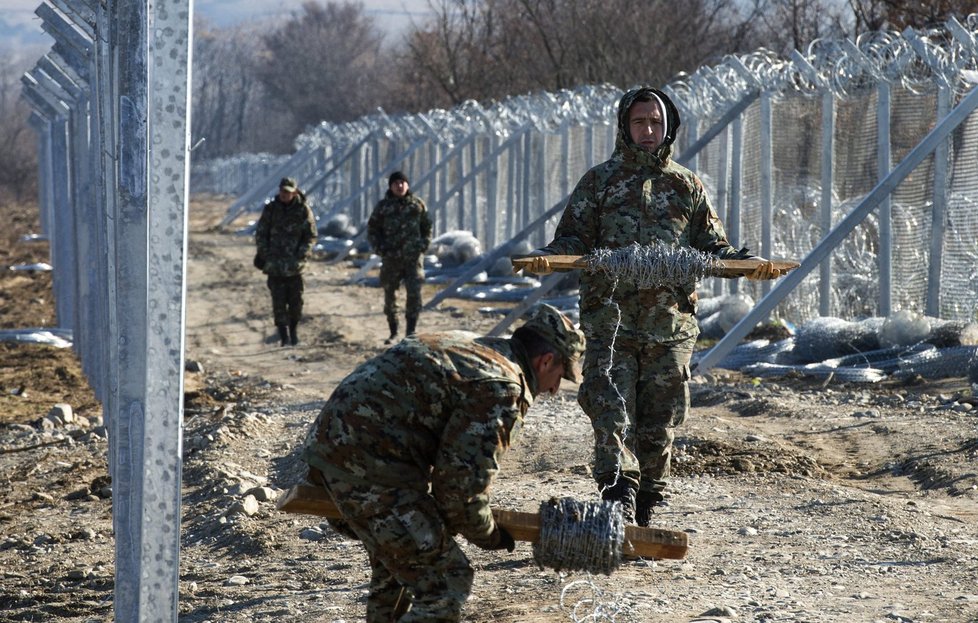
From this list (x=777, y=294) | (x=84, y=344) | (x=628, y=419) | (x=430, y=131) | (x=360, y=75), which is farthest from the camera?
(x=360, y=75)

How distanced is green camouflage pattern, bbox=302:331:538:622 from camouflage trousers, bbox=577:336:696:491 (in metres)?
1.65

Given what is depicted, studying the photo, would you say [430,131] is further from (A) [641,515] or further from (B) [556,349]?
(B) [556,349]

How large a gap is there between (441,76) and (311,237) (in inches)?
931

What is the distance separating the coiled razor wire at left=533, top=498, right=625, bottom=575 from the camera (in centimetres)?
406

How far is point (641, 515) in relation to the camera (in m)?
5.79

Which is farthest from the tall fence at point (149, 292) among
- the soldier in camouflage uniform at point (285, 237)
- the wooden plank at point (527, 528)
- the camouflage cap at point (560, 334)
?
the soldier in camouflage uniform at point (285, 237)

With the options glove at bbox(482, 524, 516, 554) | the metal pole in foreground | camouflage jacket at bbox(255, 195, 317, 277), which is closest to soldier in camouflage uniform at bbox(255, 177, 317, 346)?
camouflage jacket at bbox(255, 195, 317, 277)

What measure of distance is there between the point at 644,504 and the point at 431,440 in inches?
80.6

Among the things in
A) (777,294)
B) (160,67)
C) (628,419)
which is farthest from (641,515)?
(777,294)

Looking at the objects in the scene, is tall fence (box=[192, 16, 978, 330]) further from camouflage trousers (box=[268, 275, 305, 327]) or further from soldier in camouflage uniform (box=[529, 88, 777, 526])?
soldier in camouflage uniform (box=[529, 88, 777, 526])

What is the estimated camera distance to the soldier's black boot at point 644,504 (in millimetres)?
5762

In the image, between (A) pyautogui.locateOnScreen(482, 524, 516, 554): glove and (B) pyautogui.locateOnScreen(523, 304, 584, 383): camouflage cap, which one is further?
(A) pyautogui.locateOnScreen(482, 524, 516, 554): glove

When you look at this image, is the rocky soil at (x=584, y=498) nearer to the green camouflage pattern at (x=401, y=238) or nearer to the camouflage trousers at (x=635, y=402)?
the camouflage trousers at (x=635, y=402)

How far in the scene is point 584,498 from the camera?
6.68 m
